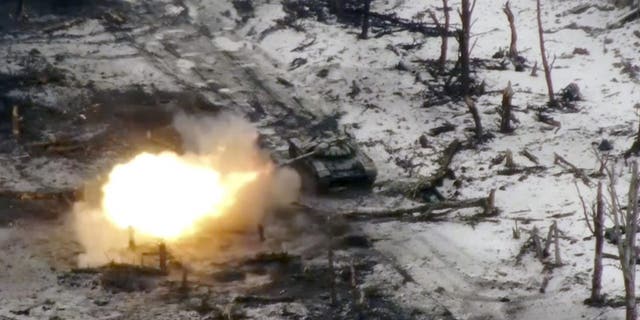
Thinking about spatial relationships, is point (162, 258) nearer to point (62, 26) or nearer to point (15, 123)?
point (15, 123)

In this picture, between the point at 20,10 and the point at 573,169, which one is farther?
the point at 20,10

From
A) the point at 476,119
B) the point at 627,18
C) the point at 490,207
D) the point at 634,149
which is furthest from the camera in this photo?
the point at 627,18

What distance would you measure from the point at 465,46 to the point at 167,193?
13.3m

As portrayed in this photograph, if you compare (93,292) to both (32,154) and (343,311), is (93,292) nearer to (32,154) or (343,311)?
(343,311)

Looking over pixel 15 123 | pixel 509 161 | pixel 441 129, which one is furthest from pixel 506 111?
pixel 15 123

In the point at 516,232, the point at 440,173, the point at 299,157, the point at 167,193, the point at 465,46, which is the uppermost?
the point at 465,46

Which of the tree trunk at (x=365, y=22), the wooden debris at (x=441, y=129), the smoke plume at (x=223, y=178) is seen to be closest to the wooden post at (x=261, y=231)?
the smoke plume at (x=223, y=178)

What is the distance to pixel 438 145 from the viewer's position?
31.7 metres

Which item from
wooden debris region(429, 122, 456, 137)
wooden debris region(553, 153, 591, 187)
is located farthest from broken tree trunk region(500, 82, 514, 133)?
wooden debris region(553, 153, 591, 187)

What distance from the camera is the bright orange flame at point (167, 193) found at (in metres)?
25.5

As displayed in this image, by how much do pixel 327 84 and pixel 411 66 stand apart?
3.57m

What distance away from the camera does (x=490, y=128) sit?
32.5 metres

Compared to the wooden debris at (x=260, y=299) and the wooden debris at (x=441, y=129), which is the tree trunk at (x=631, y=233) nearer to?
the wooden debris at (x=260, y=299)

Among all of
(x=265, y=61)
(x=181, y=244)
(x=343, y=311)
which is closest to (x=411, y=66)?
(x=265, y=61)
